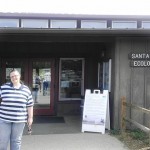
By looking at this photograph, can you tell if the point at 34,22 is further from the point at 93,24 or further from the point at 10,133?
the point at 10,133

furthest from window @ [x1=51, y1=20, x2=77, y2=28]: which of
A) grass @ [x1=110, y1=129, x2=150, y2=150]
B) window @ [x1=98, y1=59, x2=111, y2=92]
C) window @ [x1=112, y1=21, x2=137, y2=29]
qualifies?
grass @ [x1=110, y1=129, x2=150, y2=150]

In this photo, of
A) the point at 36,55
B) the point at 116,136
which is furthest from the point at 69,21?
the point at 116,136

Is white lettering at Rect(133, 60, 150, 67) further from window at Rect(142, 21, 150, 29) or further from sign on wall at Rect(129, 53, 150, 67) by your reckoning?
window at Rect(142, 21, 150, 29)

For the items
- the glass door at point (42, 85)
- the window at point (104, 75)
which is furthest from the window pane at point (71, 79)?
the window at point (104, 75)

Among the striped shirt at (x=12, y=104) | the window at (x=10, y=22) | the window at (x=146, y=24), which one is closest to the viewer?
the striped shirt at (x=12, y=104)

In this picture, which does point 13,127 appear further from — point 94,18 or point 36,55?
point 94,18

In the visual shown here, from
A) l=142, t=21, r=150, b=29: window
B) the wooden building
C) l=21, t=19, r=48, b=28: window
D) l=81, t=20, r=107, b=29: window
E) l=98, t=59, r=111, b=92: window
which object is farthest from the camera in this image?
l=142, t=21, r=150, b=29: window

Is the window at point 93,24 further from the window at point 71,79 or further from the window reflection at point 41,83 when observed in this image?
the window reflection at point 41,83

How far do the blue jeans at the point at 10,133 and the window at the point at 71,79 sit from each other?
6.03 meters

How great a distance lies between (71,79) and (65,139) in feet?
13.5

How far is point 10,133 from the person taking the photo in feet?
19.3

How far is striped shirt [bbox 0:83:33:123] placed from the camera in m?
5.78

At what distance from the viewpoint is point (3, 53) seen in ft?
37.7

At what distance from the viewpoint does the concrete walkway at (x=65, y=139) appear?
747cm
